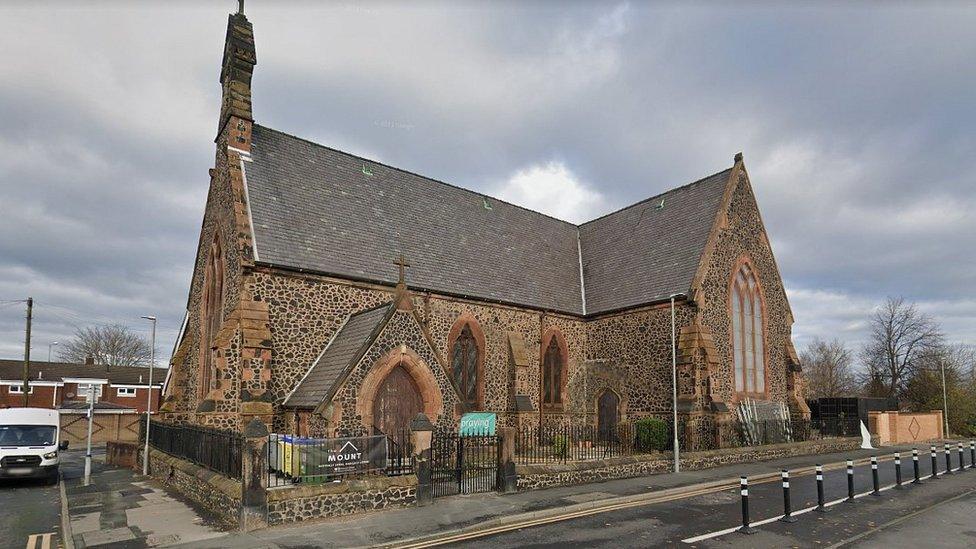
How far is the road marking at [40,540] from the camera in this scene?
11234 millimetres

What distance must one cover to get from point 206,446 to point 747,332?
21980 millimetres

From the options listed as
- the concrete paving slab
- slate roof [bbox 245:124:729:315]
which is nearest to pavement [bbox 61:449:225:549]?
the concrete paving slab

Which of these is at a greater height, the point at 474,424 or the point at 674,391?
the point at 674,391

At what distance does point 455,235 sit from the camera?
25.8 metres

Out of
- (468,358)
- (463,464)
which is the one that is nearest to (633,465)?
(463,464)

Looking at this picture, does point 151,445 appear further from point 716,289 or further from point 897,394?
point 897,394

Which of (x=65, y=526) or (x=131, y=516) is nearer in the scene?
(x=65, y=526)

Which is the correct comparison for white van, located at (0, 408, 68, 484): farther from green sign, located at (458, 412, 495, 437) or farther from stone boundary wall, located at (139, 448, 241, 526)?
green sign, located at (458, 412, 495, 437)

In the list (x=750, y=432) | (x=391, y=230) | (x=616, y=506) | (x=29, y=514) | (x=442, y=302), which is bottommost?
(x=29, y=514)

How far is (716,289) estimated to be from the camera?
24750 millimetres

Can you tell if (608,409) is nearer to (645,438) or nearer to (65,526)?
(645,438)

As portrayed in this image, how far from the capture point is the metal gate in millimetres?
14648

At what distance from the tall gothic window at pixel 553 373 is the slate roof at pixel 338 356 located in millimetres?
9282

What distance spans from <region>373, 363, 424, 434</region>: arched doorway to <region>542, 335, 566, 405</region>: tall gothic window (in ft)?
31.1
